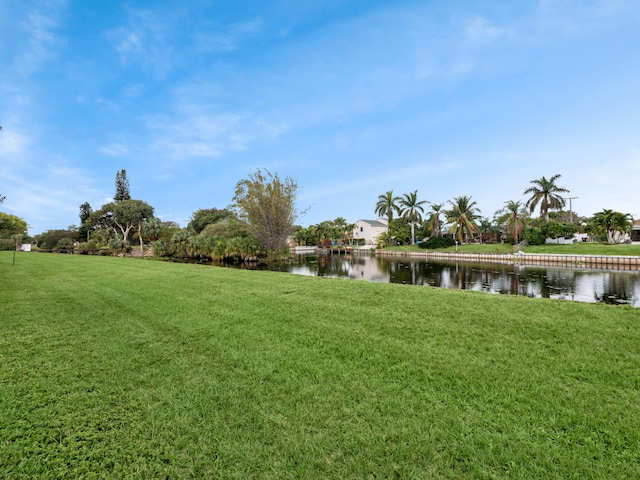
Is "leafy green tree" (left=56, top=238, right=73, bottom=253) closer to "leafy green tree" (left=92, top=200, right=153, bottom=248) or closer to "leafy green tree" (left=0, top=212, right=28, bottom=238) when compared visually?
"leafy green tree" (left=92, top=200, right=153, bottom=248)

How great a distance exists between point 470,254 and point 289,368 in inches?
1697

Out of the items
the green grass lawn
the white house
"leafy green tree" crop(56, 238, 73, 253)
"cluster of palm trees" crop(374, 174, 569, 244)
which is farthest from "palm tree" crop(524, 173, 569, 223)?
"leafy green tree" crop(56, 238, 73, 253)

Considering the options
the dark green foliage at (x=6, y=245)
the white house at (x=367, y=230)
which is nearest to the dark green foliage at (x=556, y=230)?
the white house at (x=367, y=230)

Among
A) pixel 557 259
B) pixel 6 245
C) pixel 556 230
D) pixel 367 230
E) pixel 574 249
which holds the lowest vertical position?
pixel 557 259

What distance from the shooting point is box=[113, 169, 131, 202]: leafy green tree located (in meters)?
71.6

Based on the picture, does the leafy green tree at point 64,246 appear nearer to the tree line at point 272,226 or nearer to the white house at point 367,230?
the tree line at point 272,226

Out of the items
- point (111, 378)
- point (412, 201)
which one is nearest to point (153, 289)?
point (111, 378)

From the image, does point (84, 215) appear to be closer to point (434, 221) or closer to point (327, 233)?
point (327, 233)

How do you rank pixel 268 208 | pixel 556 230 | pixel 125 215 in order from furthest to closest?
pixel 125 215 → pixel 556 230 → pixel 268 208

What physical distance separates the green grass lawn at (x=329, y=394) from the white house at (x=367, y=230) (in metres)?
70.0

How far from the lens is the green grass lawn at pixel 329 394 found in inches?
84.4

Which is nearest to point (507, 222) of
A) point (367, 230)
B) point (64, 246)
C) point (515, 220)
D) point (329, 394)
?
point (515, 220)

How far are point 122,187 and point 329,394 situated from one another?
Result: 278 ft

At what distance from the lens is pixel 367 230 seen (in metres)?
76.1
